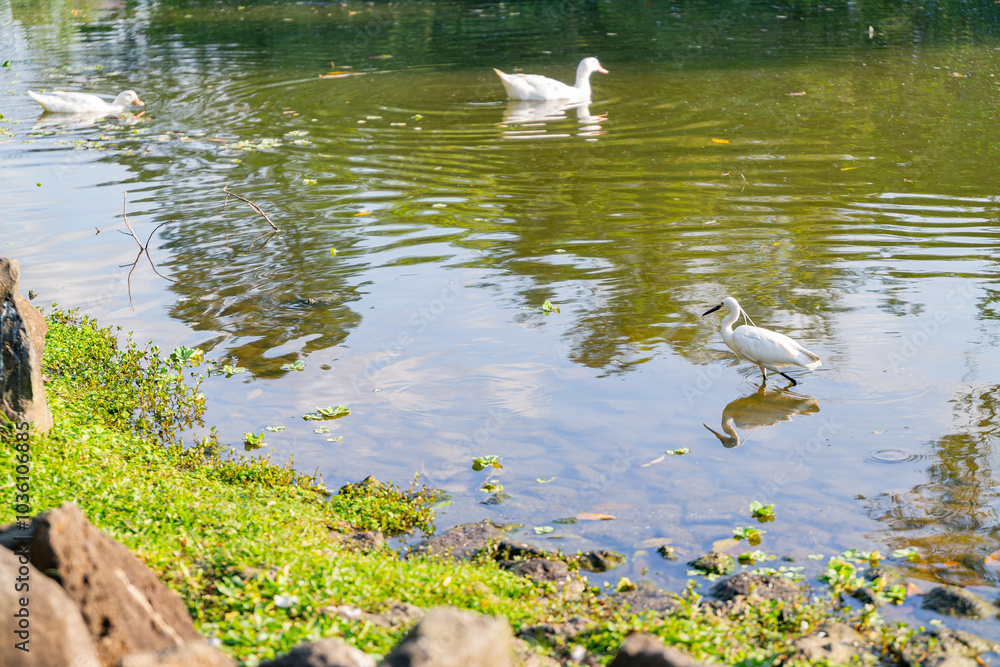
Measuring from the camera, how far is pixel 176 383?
8.24 meters

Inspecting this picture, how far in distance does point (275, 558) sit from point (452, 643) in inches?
83.3

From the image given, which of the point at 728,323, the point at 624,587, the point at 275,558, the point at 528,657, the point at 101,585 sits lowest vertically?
the point at 624,587

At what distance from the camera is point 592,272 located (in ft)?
34.6

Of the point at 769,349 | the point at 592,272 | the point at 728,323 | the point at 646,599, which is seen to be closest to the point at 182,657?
the point at 646,599

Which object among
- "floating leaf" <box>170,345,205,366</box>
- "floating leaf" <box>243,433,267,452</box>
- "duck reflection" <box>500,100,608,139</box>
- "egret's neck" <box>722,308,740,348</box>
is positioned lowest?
"floating leaf" <box>243,433,267,452</box>

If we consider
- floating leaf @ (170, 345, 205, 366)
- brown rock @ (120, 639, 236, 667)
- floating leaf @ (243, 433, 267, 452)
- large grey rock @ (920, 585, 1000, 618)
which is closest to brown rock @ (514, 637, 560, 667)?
brown rock @ (120, 639, 236, 667)

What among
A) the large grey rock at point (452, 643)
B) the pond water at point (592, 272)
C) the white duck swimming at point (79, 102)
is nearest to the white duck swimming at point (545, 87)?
the pond water at point (592, 272)

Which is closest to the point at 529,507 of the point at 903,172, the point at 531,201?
the point at 531,201

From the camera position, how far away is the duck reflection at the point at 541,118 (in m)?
16.4

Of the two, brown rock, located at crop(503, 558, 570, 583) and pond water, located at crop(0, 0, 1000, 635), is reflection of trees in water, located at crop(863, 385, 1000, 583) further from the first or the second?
brown rock, located at crop(503, 558, 570, 583)

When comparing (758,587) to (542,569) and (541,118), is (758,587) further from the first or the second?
(541,118)

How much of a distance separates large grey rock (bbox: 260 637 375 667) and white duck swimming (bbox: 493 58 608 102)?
16.1m

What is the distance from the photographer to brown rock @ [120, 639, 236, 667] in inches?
136

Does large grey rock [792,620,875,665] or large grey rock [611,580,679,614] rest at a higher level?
large grey rock [792,620,875,665]
